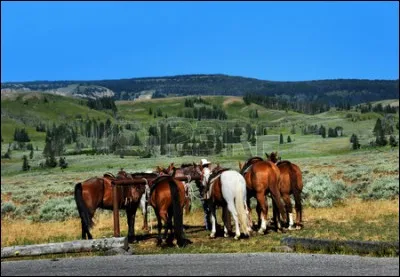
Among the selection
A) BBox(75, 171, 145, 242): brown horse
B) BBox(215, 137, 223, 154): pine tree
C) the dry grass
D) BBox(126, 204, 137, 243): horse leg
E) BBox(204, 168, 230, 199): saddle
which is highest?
BBox(215, 137, 223, 154): pine tree

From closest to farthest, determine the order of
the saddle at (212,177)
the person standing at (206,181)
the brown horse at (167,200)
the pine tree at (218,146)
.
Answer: the brown horse at (167,200) → the saddle at (212,177) → the person standing at (206,181) → the pine tree at (218,146)

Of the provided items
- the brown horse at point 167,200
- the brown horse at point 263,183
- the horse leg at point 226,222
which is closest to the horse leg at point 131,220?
the brown horse at point 167,200

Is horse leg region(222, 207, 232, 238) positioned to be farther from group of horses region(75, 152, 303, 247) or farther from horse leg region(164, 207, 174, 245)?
horse leg region(164, 207, 174, 245)

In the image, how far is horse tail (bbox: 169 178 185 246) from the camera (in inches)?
548

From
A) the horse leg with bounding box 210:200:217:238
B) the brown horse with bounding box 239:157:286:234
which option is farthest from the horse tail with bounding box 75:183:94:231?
the brown horse with bounding box 239:157:286:234

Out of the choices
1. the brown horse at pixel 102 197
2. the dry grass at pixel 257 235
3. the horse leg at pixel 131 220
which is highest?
the brown horse at pixel 102 197

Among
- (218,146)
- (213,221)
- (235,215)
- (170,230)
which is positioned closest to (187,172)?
(213,221)

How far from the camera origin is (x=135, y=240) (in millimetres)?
16469

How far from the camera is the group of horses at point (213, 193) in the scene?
48.5ft

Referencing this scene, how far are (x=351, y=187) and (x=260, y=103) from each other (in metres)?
170

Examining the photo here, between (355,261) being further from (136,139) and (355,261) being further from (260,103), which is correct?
(260,103)

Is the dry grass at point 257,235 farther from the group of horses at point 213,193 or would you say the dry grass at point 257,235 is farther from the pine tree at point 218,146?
the pine tree at point 218,146

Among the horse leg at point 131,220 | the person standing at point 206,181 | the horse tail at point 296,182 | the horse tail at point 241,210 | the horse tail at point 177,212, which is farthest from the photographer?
the horse tail at point 296,182

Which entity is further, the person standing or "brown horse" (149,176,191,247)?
the person standing
